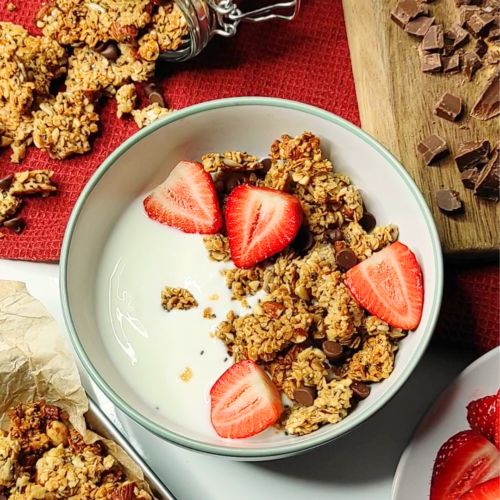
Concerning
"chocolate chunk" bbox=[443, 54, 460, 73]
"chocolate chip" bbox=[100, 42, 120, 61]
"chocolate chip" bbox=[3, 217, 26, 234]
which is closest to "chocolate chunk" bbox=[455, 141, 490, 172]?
"chocolate chunk" bbox=[443, 54, 460, 73]

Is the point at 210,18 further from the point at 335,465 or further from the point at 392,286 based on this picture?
the point at 335,465

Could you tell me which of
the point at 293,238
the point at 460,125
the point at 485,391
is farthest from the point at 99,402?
the point at 460,125

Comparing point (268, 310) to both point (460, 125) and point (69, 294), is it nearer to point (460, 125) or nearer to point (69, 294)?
point (69, 294)

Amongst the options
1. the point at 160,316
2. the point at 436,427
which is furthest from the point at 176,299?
the point at 436,427

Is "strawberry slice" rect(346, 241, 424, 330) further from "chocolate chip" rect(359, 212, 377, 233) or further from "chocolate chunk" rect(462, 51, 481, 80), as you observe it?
"chocolate chunk" rect(462, 51, 481, 80)

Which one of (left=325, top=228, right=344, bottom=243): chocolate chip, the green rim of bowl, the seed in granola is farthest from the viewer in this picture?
the seed in granola

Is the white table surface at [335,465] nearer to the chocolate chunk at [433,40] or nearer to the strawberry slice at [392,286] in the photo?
the strawberry slice at [392,286]

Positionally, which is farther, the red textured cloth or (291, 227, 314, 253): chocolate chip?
the red textured cloth

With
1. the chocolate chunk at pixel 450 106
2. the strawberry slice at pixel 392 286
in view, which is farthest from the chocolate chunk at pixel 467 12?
the strawberry slice at pixel 392 286
